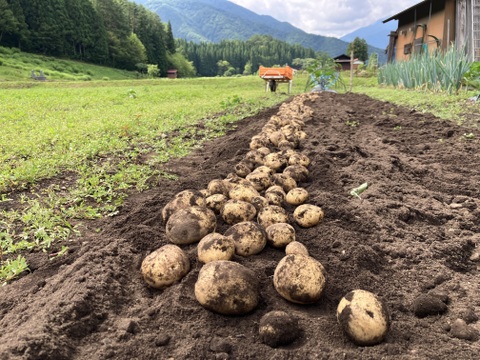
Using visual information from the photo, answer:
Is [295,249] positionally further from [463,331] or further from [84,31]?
[84,31]

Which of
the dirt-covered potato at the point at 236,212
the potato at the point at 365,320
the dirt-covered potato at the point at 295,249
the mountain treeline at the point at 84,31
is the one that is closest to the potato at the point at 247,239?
the dirt-covered potato at the point at 295,249

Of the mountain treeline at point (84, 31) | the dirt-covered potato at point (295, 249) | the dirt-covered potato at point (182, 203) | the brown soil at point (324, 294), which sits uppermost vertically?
the mountain treeline at point (84, 31)

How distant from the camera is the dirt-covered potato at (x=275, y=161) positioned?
4.20 meters

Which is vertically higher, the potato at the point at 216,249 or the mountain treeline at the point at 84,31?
the mountain treeline at the point at 84,31

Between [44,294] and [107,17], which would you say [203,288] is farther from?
[107,17]

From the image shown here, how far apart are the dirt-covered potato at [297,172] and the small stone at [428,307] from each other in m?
2.09

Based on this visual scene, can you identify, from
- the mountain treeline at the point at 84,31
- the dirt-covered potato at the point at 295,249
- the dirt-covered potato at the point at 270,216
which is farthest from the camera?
the mountain treeline at the point at 84,31

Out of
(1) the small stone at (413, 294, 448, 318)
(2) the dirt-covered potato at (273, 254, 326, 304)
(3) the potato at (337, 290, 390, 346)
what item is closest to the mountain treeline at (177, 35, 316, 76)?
(2) the dirt-covered potato at (273, 254, 326, 304)

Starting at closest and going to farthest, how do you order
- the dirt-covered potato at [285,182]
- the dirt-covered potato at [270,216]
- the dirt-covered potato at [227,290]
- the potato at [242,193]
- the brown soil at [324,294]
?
the brown soil at [324,294]
the dirt-covered potato at [227,290]
the dirt-covered potato at [270,216]
the potato at [242,193]
the dirt-covered potato at [285,182]

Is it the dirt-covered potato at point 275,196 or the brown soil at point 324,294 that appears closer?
the brown soil at point 324,294

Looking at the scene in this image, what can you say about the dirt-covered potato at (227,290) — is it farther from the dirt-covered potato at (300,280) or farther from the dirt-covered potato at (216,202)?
the dirt-covered potato at (216,202)

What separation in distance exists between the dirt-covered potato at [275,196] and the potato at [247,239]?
71 centimetres

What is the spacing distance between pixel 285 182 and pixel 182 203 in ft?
3.72

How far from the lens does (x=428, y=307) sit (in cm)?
187
